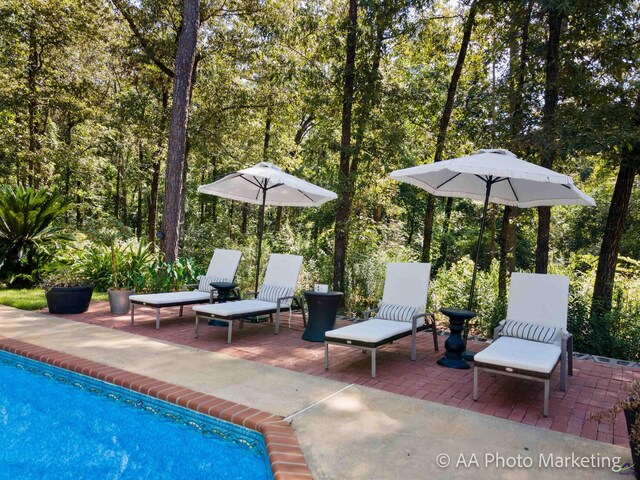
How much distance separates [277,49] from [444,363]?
8.39 m

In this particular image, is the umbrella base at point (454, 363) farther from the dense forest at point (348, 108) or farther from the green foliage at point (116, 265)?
the green foliage at point (116, 265)

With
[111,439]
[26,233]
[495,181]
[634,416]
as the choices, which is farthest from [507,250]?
[26,233]

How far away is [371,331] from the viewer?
486 cm

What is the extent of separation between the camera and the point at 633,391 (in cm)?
279

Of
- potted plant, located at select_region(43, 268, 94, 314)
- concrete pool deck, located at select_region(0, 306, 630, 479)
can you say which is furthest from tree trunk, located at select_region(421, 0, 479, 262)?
potted plant, located at select_region(43, 268, 94, 314)

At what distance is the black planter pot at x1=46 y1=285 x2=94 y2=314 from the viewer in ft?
23.7

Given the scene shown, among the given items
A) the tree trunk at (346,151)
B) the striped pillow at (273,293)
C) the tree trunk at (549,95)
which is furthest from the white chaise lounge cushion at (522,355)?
the tree trunk at (346,151)

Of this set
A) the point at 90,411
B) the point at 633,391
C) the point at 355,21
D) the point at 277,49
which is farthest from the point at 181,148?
the point at 633,391

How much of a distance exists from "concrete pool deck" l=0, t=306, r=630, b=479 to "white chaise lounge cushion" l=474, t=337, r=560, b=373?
49cm

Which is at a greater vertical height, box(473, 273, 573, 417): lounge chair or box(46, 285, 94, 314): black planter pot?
box(473, 273, 573, 417): lounge chair

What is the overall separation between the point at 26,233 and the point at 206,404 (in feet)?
24.6

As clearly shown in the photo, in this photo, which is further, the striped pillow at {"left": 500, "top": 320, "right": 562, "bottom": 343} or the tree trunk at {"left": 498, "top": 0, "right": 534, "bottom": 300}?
the tree trunk at {"left": 498, "top": 0, "right": 534, "bottom": 300}

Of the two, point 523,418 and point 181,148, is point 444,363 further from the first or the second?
point 181,148

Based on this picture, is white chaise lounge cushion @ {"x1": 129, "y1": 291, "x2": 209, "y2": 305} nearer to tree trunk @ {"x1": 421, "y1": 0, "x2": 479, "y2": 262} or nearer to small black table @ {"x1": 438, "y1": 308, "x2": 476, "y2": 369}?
small black table @ {"x1": 438, "y1": 308, "x2": 476, "y2": 369}
